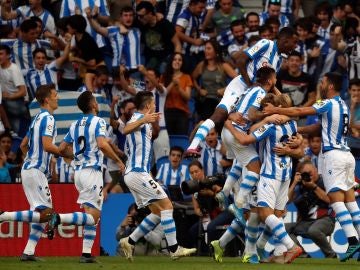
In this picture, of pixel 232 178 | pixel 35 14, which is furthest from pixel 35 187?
pixel 35 14

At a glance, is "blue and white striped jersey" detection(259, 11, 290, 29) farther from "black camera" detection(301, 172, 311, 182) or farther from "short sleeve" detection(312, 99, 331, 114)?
"short sleeve" detection(312, 99, 331, 114)

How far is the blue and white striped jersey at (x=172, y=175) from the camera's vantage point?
21.2 metres

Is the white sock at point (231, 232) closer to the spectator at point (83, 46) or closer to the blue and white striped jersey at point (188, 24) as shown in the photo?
the spectator at point (83, 46)

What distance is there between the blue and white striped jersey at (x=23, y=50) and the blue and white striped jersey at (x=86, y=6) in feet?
2.71

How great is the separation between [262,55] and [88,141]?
2.80m

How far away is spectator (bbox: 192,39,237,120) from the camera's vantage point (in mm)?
22719

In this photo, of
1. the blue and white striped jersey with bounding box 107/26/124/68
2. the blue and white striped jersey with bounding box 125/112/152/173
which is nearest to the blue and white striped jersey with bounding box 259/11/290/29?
the blue and white striped jersey with bounding box 107/26/124/68

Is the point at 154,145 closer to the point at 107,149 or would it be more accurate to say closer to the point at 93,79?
the point at 93,79

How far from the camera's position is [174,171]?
21422 mm

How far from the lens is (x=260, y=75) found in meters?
17.5

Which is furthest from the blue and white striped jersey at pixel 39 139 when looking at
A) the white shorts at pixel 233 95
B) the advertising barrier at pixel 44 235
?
the white shorts at pixel 233 95

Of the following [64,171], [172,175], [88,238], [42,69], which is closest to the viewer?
[88,238]

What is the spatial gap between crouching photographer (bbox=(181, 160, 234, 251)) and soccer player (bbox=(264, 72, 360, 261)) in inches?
83.8

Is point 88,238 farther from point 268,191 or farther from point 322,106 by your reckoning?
Answer: point 322,106
